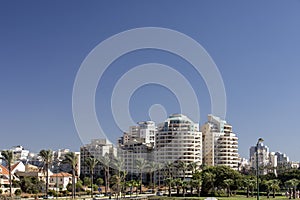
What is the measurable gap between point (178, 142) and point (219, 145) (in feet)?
51.8

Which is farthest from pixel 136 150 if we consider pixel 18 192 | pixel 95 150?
pixel 18 192

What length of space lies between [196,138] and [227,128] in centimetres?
1621

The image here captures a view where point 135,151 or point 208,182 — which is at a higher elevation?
point 135,151

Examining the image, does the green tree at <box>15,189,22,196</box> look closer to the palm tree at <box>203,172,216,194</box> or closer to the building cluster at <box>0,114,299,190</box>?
the palm tree at <box>203,172,216,194</box>

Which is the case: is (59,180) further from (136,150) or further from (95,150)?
(95,150)

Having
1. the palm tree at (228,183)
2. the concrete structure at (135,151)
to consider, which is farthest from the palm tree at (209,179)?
the concrete structure at (135,151)

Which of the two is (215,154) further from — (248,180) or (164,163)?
(248,180)

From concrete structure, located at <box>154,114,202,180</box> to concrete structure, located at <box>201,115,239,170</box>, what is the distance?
6.94 m

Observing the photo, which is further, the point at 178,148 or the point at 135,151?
the point at 135,151

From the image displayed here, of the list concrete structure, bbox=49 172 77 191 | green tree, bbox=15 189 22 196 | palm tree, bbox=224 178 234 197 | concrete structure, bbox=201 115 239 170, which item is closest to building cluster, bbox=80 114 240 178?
concrete structure, bbox=201 115 239 170

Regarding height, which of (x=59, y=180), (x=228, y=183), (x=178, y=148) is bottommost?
(x=59, y=180)

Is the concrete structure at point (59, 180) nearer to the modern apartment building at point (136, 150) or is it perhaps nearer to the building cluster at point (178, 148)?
the building cluster at point (178, 148)

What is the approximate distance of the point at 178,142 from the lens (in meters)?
118

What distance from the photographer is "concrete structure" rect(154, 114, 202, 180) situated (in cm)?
11681
